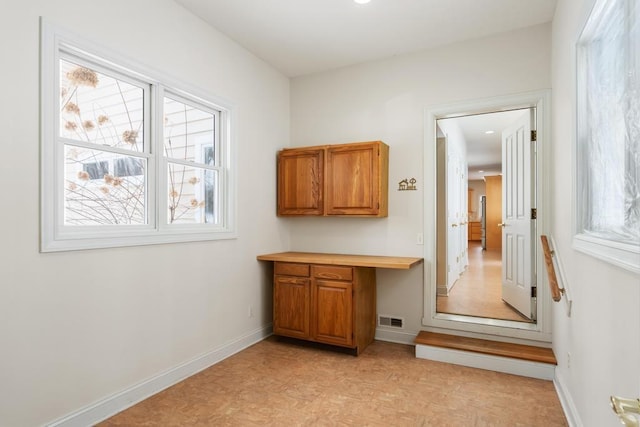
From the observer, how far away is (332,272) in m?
3.56

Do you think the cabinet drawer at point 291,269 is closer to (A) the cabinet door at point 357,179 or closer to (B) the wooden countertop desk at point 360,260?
(B) the wooden countertop desk at point 360,260

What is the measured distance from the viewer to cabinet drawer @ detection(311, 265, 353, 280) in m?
3.50

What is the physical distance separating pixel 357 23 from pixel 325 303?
8.43ft

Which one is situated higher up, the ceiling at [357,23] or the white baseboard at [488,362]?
the ceiling at [357,23]

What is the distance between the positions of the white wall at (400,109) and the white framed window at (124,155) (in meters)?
1.18

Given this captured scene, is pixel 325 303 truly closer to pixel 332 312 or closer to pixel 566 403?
pixel 332 312

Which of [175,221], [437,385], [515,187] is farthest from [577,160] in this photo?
[175,221]

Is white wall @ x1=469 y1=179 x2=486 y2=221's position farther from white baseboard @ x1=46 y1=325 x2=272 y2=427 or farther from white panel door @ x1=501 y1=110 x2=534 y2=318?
white baseboard @ x1=46 y1=325 x2=272 y2=427

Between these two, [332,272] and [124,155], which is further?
[332,272]

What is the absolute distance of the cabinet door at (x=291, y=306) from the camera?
3.68 m

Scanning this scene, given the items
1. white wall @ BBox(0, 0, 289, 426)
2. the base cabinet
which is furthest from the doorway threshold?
white wall @ BBox(0, 0, 289, 426)

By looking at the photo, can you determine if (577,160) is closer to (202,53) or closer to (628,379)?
(628,379)

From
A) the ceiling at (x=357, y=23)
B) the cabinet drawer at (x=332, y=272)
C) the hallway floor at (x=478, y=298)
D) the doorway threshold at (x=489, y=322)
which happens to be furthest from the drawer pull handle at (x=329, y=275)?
the ceiling at (x=357, y=23)

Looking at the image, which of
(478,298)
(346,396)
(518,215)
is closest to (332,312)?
(346,396)
